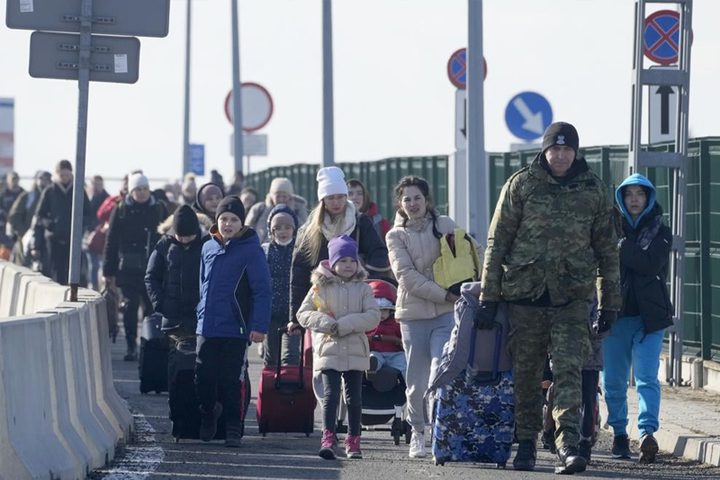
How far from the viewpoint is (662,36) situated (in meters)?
19.6

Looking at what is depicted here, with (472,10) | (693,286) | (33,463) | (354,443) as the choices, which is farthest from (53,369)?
(472,10)

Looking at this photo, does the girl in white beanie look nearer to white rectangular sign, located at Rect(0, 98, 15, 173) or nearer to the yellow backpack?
the yellow backpack

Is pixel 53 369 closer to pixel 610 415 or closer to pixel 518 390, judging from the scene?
pixel 518 390

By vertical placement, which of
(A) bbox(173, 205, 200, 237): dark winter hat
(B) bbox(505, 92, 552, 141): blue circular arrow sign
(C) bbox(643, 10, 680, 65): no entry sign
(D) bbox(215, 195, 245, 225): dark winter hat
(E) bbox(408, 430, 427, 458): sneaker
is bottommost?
(E) bbox(408, 430, 427, 458): sneaker

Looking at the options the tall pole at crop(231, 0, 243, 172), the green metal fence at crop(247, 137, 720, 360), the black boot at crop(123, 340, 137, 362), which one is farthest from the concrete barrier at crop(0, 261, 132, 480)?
the tall pole at crop(231, 0, 243, 172)

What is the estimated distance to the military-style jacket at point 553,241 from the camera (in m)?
12.8

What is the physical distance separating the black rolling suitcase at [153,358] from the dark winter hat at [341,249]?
4359 millimetres

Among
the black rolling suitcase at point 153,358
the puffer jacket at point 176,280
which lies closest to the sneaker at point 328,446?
the puffer jacket at point 176,280

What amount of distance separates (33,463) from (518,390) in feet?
11.3

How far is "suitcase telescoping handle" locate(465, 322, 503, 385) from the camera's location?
13.1 metres

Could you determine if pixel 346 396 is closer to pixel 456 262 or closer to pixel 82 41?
pixel 456 262

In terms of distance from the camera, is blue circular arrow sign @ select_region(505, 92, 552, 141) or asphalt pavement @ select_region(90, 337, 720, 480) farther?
blue circular arrow sign @ select_region(505, 92, 552, 141)

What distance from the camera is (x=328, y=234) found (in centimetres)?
1485

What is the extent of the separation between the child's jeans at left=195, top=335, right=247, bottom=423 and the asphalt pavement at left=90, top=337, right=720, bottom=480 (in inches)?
11.3
